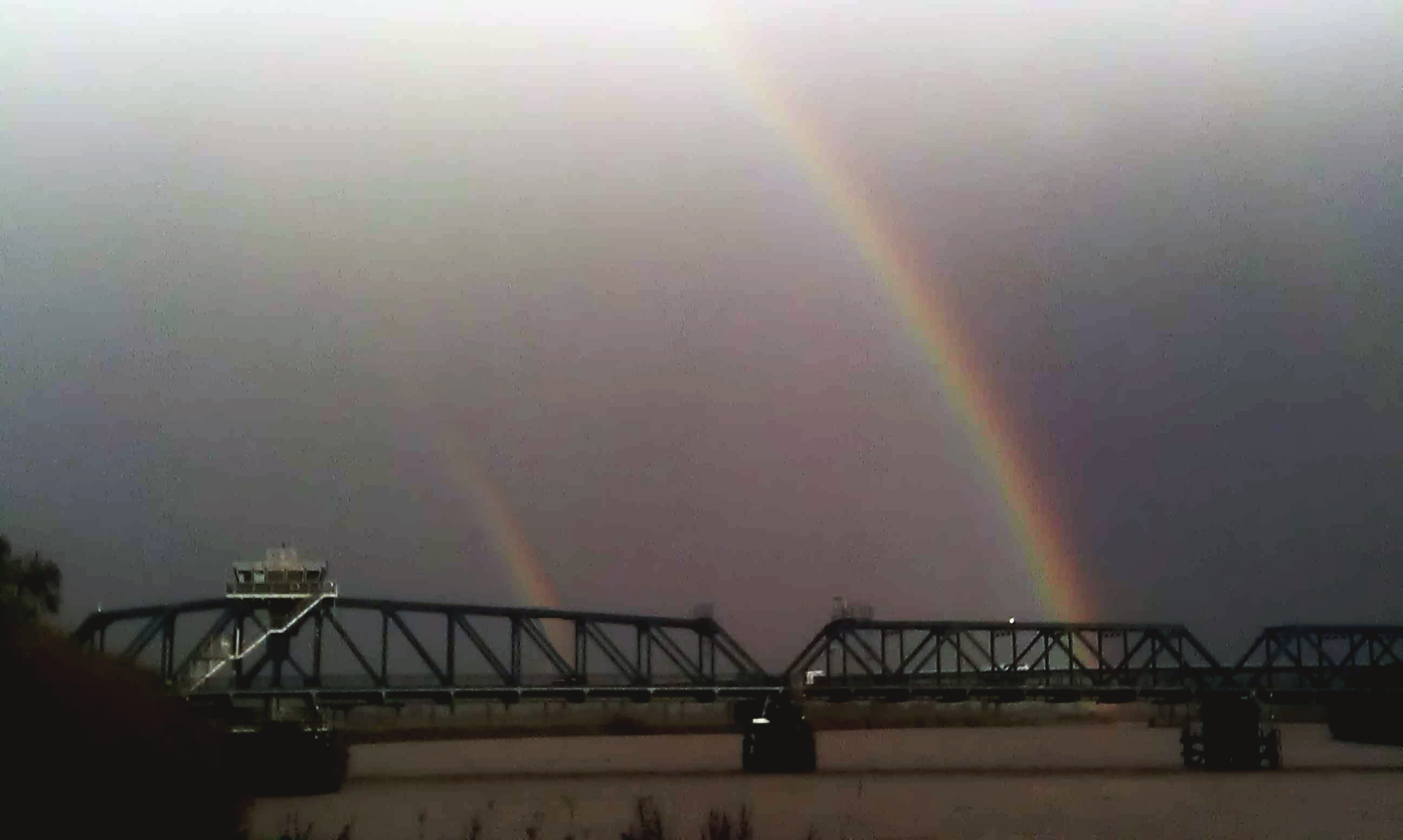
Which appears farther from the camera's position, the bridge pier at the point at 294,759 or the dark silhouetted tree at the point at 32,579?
the bridge pier at the point at 294,759

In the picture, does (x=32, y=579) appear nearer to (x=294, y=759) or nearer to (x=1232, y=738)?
(x=294, y=759)

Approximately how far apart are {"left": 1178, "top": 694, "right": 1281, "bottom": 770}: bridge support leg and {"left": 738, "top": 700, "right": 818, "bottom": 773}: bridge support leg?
33.0m

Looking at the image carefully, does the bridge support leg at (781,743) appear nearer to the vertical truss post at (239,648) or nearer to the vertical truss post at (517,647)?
the vertical truss post at (517,647)

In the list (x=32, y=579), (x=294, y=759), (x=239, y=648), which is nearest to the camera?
(x=32, y=579)

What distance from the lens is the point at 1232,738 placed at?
387 feet

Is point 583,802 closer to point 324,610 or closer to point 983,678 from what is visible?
point 324,610

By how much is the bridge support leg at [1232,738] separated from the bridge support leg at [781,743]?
32962mm

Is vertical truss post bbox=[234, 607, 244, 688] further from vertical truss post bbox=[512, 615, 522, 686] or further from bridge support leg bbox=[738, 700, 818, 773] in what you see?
bridge support leg bbox=[738, 700, 818, 773]

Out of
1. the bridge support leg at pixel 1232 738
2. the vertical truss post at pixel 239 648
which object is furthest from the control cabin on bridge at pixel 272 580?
the bridge support leg at pixel 1232 738

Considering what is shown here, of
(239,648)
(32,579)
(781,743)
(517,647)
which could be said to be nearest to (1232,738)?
(781,743)

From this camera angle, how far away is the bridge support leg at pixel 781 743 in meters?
111

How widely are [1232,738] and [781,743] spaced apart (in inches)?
1518

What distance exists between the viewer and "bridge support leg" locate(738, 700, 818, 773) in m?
111

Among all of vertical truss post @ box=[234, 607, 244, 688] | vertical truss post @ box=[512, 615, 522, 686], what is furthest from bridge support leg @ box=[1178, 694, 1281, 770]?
vertical truss post @ box=[234, 607, 244, 688]
